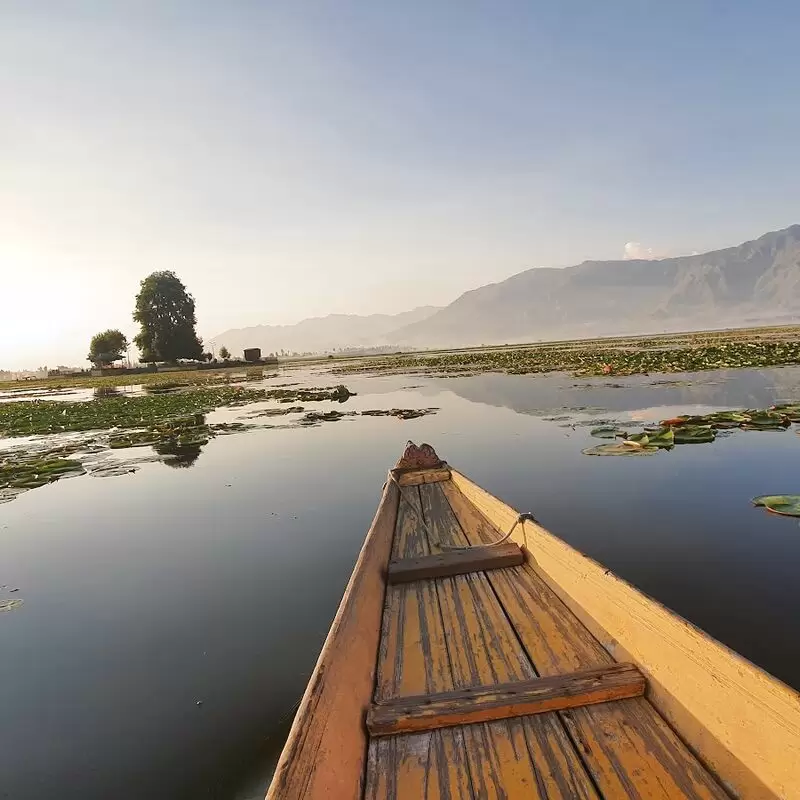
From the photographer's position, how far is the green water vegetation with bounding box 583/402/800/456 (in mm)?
8867

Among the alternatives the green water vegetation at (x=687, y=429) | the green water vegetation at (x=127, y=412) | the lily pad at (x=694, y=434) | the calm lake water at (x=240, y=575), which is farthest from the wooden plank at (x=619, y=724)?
the green water vegetation at (x=127, y=412)

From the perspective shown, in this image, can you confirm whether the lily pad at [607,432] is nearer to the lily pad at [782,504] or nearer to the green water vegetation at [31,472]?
the lily pad at [782,504]

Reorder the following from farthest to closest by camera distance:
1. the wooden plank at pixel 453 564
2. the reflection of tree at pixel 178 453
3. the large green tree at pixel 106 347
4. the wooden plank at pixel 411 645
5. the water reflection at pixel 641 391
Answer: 1. the large green tree at pixel 106 347
2. the water reflection at pixel 641 391
3. the reflection of tree at pixel 178 453
4. the wooden plank at pixel 453 564
5. the wooden plank at pixel 411 645

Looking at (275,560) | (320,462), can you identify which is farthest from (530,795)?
(320,462)

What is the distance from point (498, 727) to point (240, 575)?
12.6 ft

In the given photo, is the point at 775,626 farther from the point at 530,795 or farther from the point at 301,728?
the point at 301,728

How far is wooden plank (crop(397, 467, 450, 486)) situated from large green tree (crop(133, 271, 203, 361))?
6039 cm

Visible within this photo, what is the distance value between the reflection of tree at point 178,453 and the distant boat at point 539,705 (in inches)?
352

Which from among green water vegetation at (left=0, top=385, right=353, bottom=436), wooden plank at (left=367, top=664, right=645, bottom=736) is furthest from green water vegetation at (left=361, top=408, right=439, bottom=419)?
wooden plank at (left=367, top=664, right=645, bottom=736)

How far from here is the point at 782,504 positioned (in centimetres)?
560

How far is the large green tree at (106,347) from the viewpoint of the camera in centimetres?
6794

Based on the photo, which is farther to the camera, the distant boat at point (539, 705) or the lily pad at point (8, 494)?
the lily pad at point (8, 494)

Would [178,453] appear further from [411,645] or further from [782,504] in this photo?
[782,504]

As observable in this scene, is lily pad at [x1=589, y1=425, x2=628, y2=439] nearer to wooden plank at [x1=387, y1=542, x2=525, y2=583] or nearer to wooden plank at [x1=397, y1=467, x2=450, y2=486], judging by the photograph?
wooden plank at [x1=397, y1=467, x2=450, y2=486]
